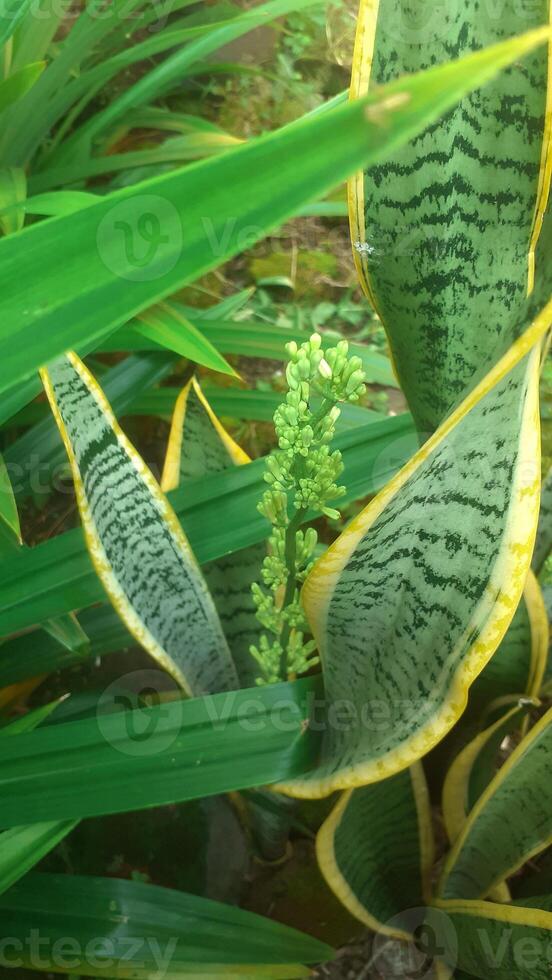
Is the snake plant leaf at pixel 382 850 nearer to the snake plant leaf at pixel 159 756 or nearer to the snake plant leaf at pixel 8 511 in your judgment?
the snake plant leaf at pixel 159 756

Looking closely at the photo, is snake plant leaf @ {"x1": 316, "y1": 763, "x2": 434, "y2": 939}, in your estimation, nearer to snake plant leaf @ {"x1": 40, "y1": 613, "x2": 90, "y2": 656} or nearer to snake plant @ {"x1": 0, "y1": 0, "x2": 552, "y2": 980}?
snake plant @ {"x1": 0, "y1": 0, "x2": 552, "y2": 980}

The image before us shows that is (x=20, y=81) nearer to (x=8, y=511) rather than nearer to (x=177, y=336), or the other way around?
(x=177, y=336)

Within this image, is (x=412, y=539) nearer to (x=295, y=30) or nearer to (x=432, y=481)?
(x=432, y=481)

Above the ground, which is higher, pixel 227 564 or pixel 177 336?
pixel 177 336

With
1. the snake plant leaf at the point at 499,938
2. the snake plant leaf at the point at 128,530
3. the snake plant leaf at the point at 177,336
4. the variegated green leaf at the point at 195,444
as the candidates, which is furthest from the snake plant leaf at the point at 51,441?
the snake plant leaf at the point at 499,938

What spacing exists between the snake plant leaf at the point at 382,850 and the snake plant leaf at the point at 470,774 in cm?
3

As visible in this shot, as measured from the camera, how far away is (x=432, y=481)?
33 cm

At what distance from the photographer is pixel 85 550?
0.60 m

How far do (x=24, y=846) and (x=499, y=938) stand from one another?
347mm

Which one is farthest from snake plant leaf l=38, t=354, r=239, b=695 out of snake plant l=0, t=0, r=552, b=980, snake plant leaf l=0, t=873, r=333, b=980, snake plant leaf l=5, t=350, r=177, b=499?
snake plant leaf l=5, t=350, r=177, b=499

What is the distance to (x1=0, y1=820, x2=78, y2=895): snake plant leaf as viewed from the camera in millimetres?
537

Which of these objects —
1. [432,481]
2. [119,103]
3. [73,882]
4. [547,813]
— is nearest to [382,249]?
[432,481]

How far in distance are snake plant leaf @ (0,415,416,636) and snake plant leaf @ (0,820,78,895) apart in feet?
0.49


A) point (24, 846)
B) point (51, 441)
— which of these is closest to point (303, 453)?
point (24, 846)
